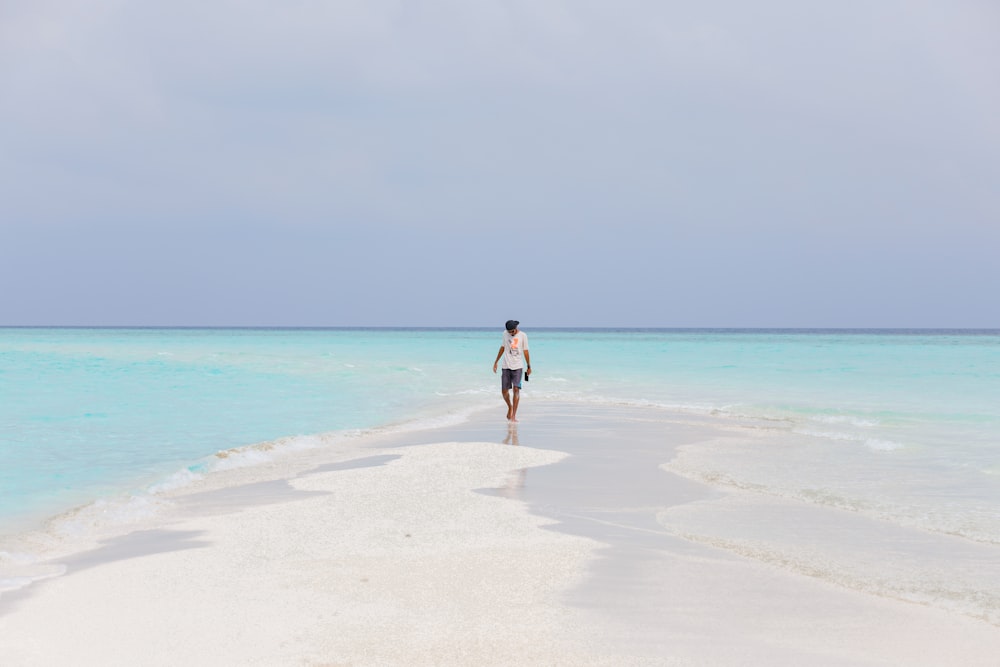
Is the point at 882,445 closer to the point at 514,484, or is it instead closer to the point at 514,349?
the point at 514,349

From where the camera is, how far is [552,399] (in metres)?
20.2

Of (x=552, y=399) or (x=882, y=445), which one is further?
(x=552, y=399)

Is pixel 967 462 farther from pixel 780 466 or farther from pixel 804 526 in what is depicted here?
pixel 804 526

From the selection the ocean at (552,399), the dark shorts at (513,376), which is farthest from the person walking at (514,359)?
the ocean at (552,399)

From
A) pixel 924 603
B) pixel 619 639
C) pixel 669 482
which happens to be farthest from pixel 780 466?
pixel 619 639

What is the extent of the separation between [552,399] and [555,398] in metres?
0.33

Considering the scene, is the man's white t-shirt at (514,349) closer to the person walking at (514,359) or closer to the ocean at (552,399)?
the person walking at (514,359)

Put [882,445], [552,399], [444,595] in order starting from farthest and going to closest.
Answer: [552,399] → [882,445] → [444,595]

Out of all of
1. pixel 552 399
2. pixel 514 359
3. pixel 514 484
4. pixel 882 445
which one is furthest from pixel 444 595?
pixel 552 399

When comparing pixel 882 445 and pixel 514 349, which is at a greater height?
pixel 514 349

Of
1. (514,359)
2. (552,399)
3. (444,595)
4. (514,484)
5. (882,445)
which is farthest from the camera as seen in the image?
(552,399)

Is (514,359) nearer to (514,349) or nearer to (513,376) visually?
(514,349)

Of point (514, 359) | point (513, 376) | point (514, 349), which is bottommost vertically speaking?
point (513, 376)

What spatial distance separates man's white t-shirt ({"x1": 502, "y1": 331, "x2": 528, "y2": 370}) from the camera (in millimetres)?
14625
